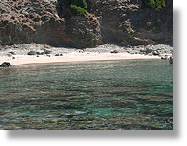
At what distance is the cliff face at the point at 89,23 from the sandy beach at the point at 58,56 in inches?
77.2

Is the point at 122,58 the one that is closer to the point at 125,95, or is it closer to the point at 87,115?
the point at 125,95

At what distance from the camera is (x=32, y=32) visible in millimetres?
32125

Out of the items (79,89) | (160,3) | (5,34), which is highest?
(160,3)

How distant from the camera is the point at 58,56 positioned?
86.3ft

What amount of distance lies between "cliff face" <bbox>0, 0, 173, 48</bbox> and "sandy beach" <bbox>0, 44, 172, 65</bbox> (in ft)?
6.43

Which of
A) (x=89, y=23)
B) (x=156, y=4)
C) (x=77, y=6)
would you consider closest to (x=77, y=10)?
(x=77, y=6)

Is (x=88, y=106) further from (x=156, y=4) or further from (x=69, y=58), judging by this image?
(x=156, y=4)

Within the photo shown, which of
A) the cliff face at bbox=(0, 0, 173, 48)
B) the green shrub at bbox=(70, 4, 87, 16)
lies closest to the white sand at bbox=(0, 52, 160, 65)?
the cliff face at bbox=(0, 0, 173, 48)

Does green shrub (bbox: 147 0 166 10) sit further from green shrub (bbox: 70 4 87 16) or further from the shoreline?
the shoreline

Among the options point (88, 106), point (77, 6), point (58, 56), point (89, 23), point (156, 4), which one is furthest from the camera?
point (156, 4)

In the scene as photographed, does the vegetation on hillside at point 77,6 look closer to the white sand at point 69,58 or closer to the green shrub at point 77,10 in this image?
the green shrub at point 77,10

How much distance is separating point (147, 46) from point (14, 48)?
13852 millimetres

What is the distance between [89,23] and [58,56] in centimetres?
921

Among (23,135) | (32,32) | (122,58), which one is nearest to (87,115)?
(23,135)
